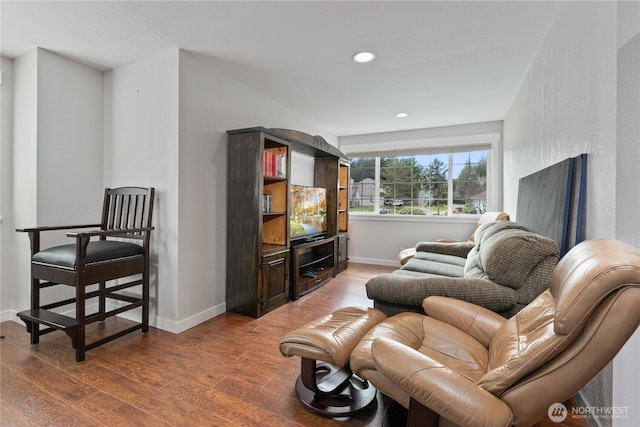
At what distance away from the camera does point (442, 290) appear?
5.99ft

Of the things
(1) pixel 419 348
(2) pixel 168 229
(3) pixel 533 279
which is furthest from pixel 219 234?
(3) pixel 533 279

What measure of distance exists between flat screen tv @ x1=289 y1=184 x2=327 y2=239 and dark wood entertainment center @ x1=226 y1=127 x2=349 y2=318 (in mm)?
173

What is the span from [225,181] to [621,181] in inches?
112

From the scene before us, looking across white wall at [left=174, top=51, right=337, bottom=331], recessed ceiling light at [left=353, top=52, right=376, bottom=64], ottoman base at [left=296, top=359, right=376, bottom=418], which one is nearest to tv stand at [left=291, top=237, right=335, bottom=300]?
white wall at [left=174, top=51, right=337, bottom=331]

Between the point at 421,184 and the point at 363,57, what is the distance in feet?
9.98

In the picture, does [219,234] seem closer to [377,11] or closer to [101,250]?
[101,250]

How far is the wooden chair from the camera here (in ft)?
6.63

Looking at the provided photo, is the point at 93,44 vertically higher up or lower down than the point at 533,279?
higher up

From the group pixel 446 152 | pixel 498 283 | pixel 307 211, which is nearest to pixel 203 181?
pixel 307 211

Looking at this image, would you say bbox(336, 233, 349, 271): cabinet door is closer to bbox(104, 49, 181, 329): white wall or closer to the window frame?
the window frame

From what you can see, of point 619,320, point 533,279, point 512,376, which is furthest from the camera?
point 533,279

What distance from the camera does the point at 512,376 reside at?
0.90 metres

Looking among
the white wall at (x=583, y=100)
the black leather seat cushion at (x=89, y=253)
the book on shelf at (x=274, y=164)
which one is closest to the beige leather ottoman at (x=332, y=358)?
the white wall at (x=583, y=100)

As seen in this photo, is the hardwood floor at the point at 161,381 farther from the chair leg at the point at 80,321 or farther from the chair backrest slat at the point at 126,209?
the chair backrest slat at the point at 126,209
